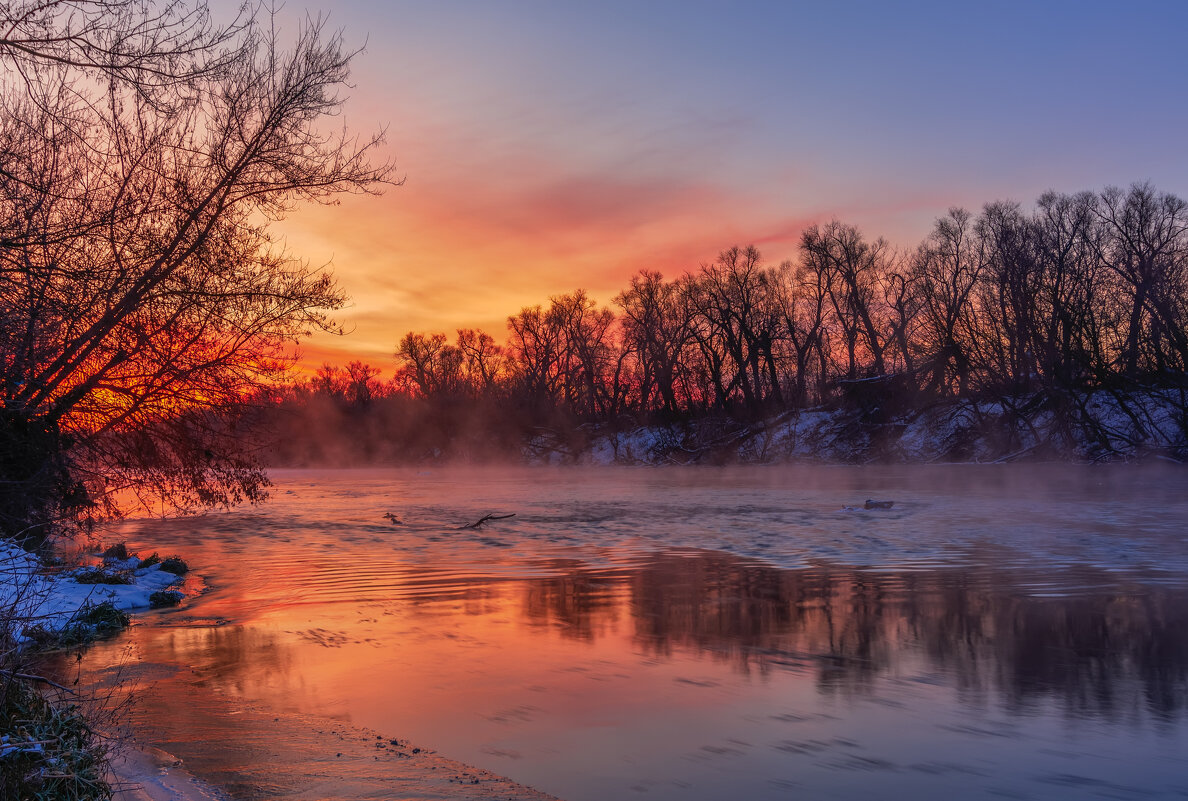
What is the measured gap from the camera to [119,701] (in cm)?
745

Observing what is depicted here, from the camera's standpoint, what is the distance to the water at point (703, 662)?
6191mm

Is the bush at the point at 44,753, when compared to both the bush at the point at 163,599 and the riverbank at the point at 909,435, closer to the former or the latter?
the bush at the point at 163,599

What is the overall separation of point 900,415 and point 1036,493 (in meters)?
26.4

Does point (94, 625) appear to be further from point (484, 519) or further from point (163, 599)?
point (484, 519)

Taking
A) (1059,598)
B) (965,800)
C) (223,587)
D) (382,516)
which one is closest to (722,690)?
(965,800)

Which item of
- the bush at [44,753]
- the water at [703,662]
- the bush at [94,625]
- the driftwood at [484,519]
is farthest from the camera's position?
the driftwood at [484,519]

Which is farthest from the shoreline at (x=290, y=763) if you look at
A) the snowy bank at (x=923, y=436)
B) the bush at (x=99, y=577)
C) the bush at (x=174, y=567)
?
the snowy bank at (x=923, y=436)

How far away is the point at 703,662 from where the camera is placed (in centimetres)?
912

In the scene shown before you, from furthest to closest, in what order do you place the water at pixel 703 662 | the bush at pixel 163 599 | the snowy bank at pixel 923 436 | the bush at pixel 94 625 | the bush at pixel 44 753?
1. the snowy bank at pixel 923 436
2. the bush at pixel 163 599
3. the bush at pixel 94 625
4. the water at pixel 703 662
5. the bush at pixel 44 753

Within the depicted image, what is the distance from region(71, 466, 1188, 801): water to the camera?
20.3 feet

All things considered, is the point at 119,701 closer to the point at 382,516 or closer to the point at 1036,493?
the point at 382,516

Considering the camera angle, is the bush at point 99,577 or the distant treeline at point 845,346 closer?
the bush at point 99,577

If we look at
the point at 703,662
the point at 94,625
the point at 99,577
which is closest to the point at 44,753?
Result: the point at 703,662

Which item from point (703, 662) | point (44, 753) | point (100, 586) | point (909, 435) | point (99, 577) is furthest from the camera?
point (909, 435)
